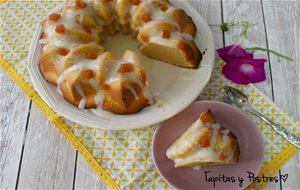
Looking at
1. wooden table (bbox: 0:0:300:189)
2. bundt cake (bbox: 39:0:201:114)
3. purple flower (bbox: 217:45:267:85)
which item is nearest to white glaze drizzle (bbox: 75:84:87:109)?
bundt cake (bbox: 39:0:201:114)

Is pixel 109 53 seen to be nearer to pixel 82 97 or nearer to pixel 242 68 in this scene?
pixel 82 97

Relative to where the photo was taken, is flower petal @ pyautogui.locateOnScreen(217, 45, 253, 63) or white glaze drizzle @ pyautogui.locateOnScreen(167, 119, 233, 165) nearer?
white glaze drizzle @ pyautogui.locateOnScreen(167, 119, 233, 165)

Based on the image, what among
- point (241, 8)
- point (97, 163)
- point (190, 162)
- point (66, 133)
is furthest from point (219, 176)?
point (241, 8)

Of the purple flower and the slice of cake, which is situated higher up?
the purple flower

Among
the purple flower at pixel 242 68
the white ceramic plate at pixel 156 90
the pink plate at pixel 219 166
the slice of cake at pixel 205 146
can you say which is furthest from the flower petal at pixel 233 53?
the slice of cake at pixel 205 146

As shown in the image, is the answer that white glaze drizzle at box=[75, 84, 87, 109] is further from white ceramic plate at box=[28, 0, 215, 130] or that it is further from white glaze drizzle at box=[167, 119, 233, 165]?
white glaze drizzle at box=[167, 119, 233, 165]

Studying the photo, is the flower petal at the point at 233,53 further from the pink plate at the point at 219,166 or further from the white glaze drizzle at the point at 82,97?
the white glaze drizzle at the point at 82,97

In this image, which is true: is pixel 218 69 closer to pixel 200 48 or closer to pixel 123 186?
pixel 200 48
